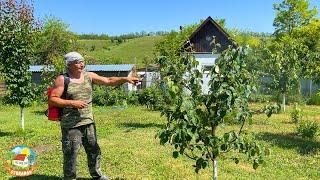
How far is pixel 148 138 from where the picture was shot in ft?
41.0

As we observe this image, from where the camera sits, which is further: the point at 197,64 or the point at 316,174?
the point at 316,174

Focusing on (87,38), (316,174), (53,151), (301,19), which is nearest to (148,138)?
(53,151)

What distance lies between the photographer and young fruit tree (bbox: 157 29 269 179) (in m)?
5.23

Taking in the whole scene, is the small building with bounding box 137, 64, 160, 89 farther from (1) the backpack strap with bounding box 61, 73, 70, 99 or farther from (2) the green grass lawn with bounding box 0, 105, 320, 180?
(1) the backpack strap with bounding box 61, 73, 70, 99

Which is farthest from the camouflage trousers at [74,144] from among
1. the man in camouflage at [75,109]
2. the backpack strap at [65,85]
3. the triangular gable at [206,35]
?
the triangular gable at [206,35]

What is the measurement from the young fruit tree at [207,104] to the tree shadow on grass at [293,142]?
5884 millimetres

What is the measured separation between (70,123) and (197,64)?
7.42 ft

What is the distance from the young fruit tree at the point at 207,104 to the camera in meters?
5.23

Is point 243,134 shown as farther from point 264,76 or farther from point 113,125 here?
point 264,76

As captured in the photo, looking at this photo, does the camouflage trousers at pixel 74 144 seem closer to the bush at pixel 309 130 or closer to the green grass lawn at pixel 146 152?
the green grass lawn at pixel 146 152

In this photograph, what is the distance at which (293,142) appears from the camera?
12.2m

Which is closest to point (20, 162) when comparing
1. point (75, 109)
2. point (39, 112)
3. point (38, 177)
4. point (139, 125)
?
point (38, 177)

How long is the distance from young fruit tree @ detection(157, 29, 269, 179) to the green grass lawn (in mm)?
2086

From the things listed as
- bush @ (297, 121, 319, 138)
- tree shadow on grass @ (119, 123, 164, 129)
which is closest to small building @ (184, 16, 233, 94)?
tree shadow on grass @ (119, 123, 164, 129)
